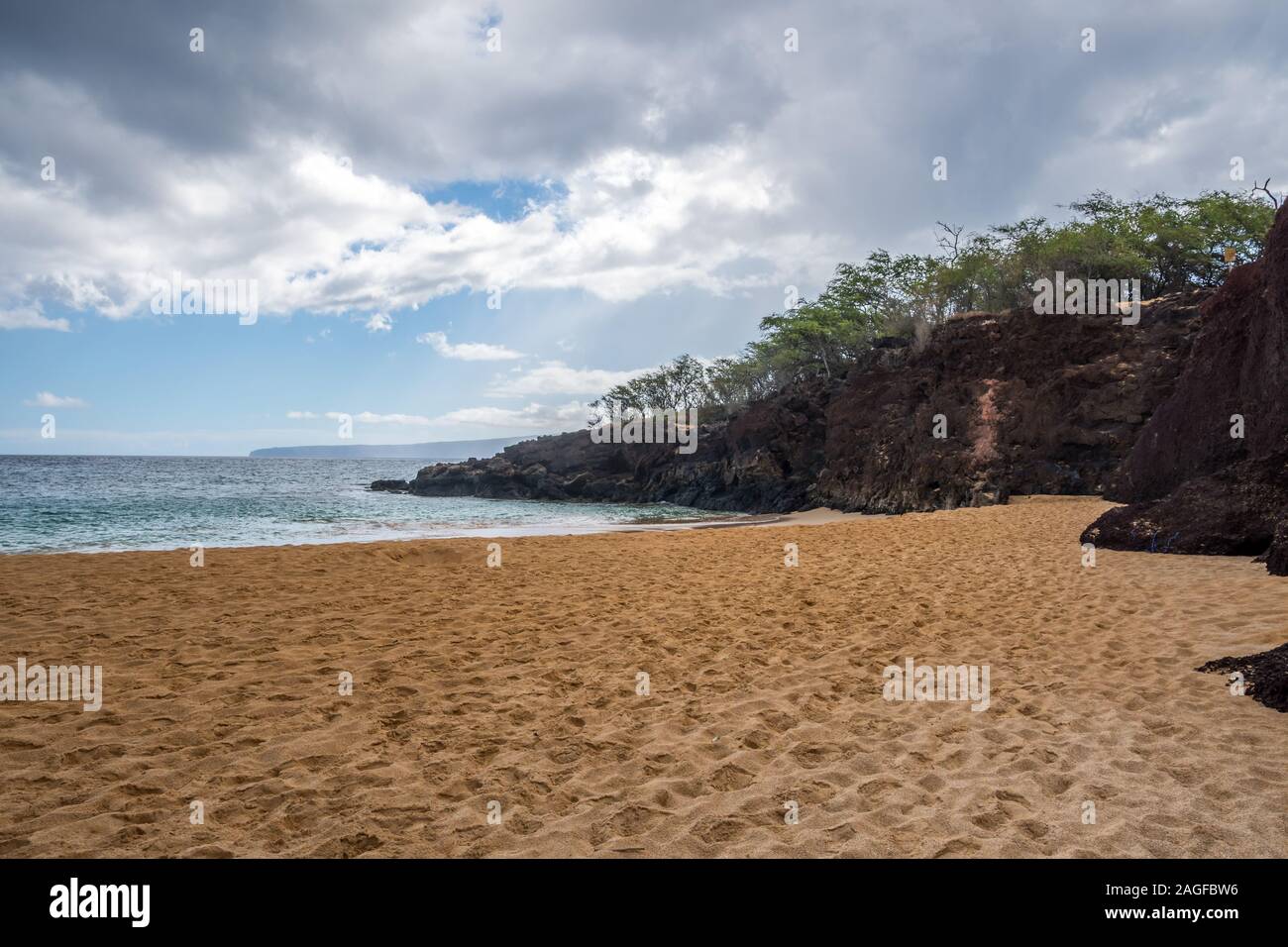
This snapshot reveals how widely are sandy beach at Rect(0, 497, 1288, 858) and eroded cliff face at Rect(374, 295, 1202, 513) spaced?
1507cm

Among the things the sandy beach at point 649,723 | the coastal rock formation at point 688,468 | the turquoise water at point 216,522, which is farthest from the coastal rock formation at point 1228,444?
the coastal rock formation at point 688,468

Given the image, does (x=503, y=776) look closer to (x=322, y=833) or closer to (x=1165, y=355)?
(x=322, y=833)

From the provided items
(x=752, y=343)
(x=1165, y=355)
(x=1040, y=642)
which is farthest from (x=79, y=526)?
(x=752, y=343)

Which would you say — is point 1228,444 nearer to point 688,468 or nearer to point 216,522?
point 216,522

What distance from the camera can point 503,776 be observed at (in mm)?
3965

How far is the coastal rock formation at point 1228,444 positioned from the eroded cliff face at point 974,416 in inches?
342

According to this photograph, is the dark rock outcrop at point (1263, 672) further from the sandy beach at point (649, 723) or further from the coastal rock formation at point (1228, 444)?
the coastal rock formation at point (1228, 444)

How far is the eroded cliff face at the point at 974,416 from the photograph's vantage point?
22.9 meters

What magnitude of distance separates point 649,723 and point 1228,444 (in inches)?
536

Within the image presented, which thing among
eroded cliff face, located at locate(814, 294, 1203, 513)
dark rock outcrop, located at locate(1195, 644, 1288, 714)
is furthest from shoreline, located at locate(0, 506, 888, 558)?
dark rock outcrop, located at locate(1195, 644, 1288, 714)

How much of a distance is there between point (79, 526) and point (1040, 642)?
28509 mm

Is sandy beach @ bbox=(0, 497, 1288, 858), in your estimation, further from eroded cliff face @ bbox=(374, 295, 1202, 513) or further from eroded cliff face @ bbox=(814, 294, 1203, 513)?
eroded cliff face @ bbox=(374, 295, 1202, 513)

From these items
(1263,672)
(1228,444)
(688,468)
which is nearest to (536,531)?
(1228,444)

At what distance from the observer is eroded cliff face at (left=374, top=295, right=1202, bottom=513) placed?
75.3 ft
